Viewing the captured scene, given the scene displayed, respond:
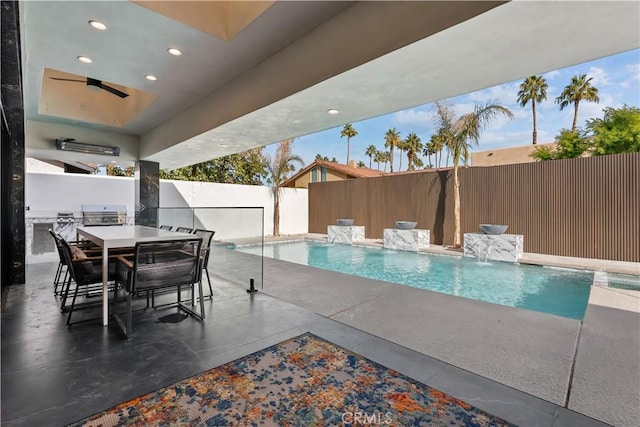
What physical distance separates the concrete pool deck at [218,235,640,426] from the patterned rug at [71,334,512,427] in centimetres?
23

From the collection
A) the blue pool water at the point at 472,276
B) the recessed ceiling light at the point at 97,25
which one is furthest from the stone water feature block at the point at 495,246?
the recessed ceiling light at the point at 97,25

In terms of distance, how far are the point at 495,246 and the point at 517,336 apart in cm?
512

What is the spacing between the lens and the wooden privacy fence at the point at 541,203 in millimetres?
6312

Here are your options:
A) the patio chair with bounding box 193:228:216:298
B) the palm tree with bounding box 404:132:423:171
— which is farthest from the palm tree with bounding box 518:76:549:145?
the patio chair with bounding box 193:228:216:298

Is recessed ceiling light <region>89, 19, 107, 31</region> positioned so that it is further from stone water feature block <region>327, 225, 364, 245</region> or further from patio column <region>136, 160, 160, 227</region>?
stone water feature block <region>327, 225, 364, 245</region>

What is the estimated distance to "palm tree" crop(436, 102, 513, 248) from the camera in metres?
7.66

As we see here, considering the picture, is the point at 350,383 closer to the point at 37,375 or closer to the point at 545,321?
the point at 37,375

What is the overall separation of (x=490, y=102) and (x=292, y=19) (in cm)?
662

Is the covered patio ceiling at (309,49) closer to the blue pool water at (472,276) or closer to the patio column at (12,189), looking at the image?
the patio column at (12,189)

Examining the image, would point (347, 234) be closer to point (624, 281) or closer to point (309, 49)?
point (624, 281)

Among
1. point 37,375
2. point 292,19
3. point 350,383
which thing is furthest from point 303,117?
point 37,375

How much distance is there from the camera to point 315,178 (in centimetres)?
1709

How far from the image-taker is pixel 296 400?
1676 mm

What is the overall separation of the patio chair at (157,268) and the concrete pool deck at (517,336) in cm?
116
